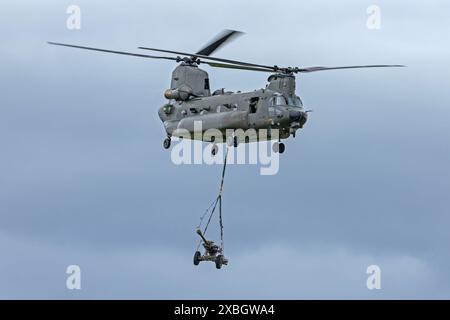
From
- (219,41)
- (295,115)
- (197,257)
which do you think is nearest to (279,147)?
(295,115)

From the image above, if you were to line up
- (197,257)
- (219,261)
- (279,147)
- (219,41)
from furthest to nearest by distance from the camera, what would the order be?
1. (219,41)
2. (279,147)
3. (197,257)
4. (219,261)

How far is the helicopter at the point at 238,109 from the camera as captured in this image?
71.2 metres

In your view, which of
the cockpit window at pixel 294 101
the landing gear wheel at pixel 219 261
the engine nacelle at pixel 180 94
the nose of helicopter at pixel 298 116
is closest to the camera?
the landing gear wheel at pixel 219 261

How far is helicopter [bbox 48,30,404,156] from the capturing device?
71.2 metres

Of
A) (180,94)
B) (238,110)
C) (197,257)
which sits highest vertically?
(180,94)

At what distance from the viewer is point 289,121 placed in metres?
70.8

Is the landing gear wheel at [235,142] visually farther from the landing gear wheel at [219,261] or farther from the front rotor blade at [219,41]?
the front rotor blade at [219,41]

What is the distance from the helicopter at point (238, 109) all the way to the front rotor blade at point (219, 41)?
3118 mm

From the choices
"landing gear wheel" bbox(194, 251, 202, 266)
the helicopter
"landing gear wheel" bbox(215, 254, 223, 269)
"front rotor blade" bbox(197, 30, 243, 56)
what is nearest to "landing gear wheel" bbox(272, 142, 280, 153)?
the helicopter

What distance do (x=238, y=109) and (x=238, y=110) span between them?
0.14 meters

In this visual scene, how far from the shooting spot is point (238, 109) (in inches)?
2884

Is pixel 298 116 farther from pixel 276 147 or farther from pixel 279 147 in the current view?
pixel 276 147

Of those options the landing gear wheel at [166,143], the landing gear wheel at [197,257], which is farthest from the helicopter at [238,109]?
the landing gear wheel at [197,257]
